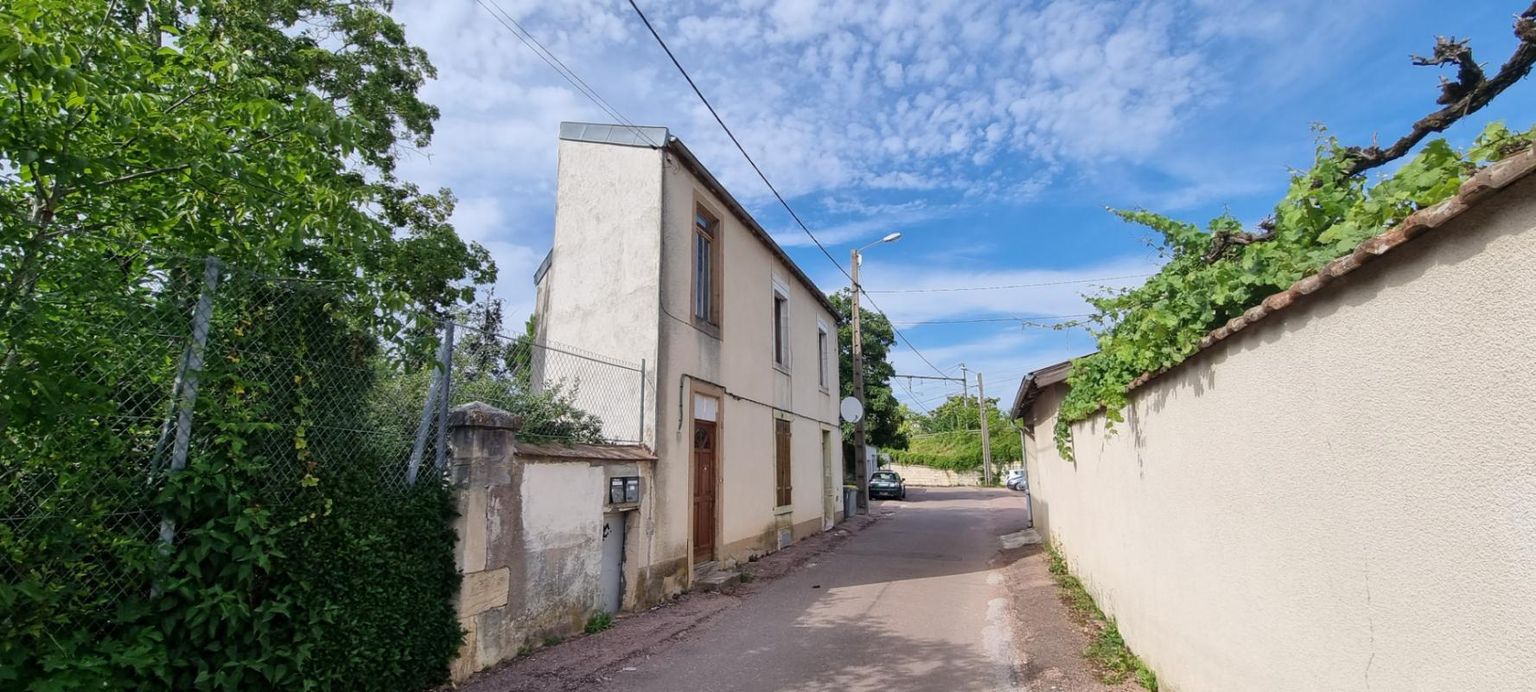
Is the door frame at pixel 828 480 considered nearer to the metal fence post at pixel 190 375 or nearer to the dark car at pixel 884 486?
the dark car at pixel 884 486

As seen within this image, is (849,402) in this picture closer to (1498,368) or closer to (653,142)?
(653,142)

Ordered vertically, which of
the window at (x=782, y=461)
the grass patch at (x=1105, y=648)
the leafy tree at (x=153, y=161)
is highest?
the leafy tree at (x=153, y=161)

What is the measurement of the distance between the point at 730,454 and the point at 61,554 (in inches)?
323

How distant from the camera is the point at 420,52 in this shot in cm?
1184

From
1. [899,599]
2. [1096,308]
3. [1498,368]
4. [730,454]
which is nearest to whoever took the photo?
[1498,368]

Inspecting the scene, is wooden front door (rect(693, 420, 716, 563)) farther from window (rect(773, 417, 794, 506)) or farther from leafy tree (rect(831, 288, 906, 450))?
leafy tree (rect(831, 288, 906, 450))

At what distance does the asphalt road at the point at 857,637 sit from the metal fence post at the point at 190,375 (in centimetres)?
308

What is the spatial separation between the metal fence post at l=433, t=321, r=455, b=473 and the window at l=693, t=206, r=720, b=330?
475 cm

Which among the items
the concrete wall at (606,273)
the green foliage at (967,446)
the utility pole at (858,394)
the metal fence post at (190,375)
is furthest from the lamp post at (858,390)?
the green foliage at (967,446)

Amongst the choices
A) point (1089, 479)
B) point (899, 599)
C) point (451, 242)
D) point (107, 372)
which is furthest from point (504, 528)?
point (451, 242)

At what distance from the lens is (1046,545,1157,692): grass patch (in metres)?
5.34

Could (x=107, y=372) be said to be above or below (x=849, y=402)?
below

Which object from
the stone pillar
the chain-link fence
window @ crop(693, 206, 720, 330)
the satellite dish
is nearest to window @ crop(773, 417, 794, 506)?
window @ crop(693, 206, 720, 330)

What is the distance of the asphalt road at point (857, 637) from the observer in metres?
5.59
